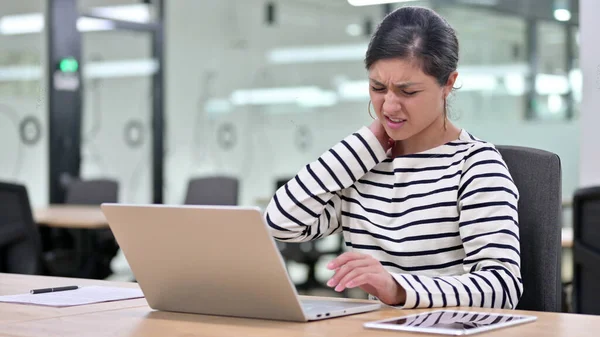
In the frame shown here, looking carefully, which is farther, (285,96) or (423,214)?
(285,96)

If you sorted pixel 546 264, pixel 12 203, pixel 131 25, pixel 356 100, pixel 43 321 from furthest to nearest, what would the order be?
pixel 131 25 < pixel 356 100 < pixel 12 203 < pixel 546 264 < pixel 43 321

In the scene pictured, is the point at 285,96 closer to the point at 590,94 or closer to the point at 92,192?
the point at 92,192

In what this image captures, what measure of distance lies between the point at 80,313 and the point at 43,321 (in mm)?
96

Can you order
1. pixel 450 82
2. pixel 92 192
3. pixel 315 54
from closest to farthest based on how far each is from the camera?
pixel 450 82 → pixel 92 192 → pixel 315 54

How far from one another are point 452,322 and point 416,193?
532 millimetres

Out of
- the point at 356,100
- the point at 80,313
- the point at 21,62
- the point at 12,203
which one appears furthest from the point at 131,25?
the point at 80,313

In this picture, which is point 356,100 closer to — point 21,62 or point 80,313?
point 21,62

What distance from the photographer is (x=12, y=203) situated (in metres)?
3.79

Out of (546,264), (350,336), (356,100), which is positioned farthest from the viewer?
(356,100)

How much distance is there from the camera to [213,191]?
5.12 m

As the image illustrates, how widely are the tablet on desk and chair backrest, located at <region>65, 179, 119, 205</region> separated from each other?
173 inches

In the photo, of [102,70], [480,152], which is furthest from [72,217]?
[480,152]

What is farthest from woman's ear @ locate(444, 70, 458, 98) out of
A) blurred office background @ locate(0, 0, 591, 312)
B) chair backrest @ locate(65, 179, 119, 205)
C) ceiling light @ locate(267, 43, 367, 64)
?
ceiling light @ locate(267, 43, 367, 64)

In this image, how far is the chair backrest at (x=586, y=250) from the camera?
2332 millimetres
